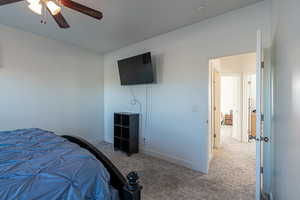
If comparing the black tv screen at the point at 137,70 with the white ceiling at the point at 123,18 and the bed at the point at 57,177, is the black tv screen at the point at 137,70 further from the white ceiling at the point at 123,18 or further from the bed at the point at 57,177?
the bed at the point at 57,177

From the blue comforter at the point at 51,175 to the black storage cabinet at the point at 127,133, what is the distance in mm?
2172

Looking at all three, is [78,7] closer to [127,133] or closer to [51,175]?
[51,175]

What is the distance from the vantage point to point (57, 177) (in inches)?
42.1

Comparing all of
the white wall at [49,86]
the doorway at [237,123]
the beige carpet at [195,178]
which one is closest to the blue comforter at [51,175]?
the beige carpet at [195,178]

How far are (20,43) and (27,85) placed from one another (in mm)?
861

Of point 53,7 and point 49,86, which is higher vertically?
point 53,7

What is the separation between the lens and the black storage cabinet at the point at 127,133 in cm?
372

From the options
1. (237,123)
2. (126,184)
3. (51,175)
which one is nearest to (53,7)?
(51,175)

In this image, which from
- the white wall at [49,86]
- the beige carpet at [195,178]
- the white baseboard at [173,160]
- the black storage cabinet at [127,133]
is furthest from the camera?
the black storage cabinet at [127,133]

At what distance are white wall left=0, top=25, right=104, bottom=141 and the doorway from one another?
3.16 meters

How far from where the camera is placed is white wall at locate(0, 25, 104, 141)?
10.5 ft

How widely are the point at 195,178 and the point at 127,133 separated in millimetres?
1825

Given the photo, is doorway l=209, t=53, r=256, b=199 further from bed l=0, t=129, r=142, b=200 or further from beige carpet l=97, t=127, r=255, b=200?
bed l=0, t=129, r=142, b=200

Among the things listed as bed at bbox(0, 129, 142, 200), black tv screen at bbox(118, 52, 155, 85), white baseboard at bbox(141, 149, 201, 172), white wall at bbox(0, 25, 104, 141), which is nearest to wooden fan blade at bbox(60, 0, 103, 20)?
bed at bbox(0, 129, 142, 200)
